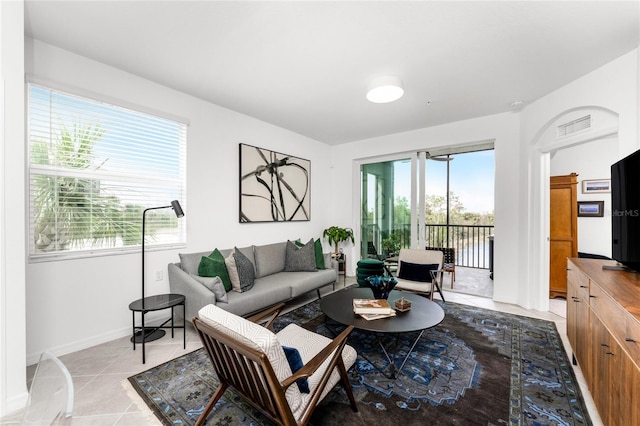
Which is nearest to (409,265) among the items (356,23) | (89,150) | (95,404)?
(356,23)

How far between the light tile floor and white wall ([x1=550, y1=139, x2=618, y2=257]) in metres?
2.30

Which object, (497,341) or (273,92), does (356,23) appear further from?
(497,341)

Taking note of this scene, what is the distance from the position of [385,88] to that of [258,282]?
107 inches

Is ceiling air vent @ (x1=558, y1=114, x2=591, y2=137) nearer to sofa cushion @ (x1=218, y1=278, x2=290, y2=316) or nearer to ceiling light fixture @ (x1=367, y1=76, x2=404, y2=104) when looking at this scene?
ceiling light fixture @ (x1=367, y1=76, x2=404, y2=104)

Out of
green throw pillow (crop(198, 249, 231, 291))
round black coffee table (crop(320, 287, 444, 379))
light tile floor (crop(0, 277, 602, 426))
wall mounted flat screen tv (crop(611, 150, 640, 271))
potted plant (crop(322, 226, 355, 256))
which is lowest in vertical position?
light tile floor (crop(0, 277, 602, 426))

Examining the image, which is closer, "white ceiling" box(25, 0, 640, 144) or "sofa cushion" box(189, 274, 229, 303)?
"white ceiling" box(25, 0, 640, 144)

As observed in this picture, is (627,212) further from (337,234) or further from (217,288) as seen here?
(337,234)

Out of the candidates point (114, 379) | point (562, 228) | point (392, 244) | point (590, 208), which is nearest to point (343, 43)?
point (114, 379)

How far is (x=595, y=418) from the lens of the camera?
1727 millimetres

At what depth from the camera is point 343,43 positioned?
2.33 metres

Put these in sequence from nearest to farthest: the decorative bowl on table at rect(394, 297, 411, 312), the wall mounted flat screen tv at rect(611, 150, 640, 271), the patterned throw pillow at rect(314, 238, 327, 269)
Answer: the wall mounted flat screen tv at rect(611, 150, 640, 271) → the decorative bowl on table at rect(394, 297, 411, 312) → the patterned throw pillow at rect(314, 238, 327, 269)

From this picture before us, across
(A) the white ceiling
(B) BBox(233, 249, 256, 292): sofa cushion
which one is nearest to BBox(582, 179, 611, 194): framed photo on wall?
(A) the white ceiling

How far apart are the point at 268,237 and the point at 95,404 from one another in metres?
2.84

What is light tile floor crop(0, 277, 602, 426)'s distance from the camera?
5.68ft
